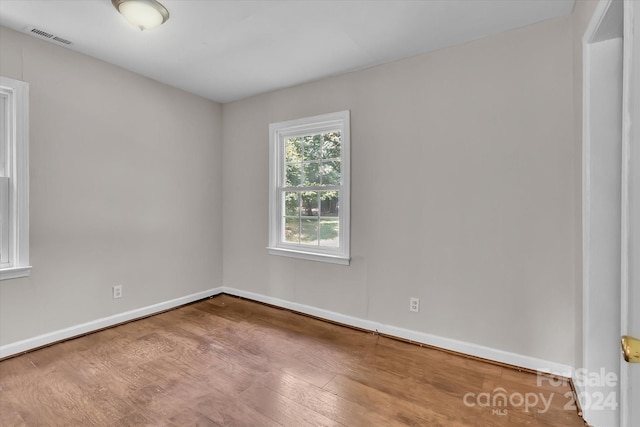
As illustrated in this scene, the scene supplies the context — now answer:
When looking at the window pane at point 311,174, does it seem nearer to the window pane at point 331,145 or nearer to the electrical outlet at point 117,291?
the window pane at point 331,145

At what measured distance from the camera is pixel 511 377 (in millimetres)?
2131

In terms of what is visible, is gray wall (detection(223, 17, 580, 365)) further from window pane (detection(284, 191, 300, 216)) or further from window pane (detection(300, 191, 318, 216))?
window pane (detection(284, 191, 300, 216))

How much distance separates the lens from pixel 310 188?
3.39m

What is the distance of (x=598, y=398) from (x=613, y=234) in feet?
2.96

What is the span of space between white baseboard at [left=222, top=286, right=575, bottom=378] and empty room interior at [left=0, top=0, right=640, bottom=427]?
1cm

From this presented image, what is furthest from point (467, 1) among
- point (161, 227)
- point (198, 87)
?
point (161, 227)

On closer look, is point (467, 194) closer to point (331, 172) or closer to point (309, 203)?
point (331, 172)

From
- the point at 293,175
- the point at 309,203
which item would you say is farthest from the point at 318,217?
the point at 293,175

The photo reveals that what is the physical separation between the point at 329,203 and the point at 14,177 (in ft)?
8.86

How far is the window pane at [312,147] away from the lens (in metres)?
3.35

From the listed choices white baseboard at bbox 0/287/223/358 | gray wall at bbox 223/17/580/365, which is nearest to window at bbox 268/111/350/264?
gray wall at bbox 223/17/580/365

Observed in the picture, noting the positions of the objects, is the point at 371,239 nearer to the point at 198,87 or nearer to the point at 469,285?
the point at 469,285

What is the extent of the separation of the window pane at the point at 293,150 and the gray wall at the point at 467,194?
33cm

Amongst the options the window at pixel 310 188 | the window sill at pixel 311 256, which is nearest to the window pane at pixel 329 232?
the window at pixel 310 188
